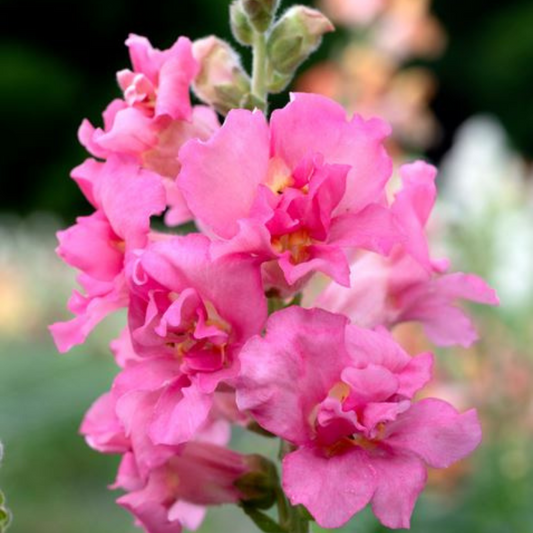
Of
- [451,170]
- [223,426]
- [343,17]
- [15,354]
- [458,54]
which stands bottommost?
[458,54]

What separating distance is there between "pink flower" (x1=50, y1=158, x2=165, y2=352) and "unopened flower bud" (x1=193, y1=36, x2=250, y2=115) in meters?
0.13

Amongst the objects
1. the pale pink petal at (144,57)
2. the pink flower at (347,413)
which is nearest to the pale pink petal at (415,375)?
the pink flower at (347,413)

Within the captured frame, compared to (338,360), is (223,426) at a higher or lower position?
lower

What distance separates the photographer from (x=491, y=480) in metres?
2.34

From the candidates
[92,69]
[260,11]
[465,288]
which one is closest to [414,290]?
[465,288]

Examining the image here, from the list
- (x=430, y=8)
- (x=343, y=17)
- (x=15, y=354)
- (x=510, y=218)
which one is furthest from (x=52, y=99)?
(x=510, y=218)

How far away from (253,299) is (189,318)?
0.06 meters

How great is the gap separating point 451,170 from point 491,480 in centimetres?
166

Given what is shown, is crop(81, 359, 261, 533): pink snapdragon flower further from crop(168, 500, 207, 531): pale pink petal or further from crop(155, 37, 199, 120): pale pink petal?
crop(155, 37, 199, 120): pale pink petal

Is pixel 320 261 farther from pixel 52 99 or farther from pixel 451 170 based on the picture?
pixel 52 99

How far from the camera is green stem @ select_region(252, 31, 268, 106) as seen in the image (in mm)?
1010

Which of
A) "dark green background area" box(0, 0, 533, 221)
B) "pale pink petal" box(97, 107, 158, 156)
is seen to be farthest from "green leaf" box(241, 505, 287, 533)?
"dark green background area" box(0, 0, 533, 221)

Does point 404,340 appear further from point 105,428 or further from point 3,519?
point 3,519

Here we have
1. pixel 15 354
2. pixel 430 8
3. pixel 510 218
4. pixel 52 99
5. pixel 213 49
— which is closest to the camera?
pixel 213 49
